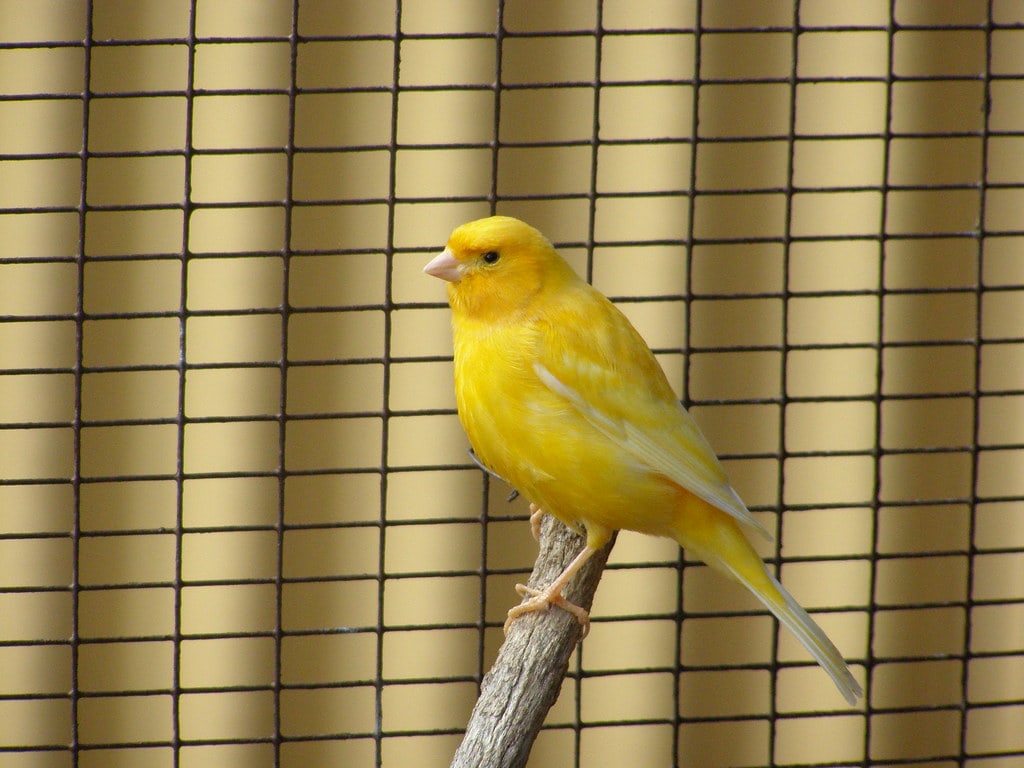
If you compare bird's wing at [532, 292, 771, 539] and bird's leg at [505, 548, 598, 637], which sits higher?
bird's wing at [532, 292, 771, 539]

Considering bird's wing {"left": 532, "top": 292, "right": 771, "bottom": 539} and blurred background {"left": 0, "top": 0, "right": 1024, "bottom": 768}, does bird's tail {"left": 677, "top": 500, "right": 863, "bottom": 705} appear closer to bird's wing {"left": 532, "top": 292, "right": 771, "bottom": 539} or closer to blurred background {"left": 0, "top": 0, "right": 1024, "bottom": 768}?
bird's wing {"left": 532, "top": 292, "right": 771, "bottom": 539}

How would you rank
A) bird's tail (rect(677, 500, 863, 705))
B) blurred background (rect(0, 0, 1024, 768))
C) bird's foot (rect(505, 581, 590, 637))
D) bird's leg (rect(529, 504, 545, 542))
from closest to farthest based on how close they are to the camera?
bird's foot (rect(505, 581, 590, 637)), bird's tail (rect(677, 500, 863, 705)), bird's leg (rect(529, 504, 545, 542)), blurred background (rect(0, 0, 1024, 768))

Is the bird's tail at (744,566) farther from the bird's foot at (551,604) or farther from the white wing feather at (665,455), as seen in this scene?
the bird's foot at (551,604)

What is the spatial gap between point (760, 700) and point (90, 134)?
2.73 metres

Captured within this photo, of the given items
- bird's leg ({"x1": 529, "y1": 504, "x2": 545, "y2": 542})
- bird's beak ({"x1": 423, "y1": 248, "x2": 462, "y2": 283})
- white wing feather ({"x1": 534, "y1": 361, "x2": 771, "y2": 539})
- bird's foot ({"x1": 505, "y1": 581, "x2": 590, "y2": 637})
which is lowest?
bird's foot ({"x1": 505, "y1": 581, "x2": 590, "y2": 637})

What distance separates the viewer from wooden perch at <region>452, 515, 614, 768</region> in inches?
85.9

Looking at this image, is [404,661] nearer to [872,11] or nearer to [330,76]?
[330,76]

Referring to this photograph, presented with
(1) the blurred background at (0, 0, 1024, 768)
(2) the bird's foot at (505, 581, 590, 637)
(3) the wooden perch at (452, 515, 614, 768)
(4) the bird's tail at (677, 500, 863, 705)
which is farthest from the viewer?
(1) the blurred background at (0, 0, 1024, 768)

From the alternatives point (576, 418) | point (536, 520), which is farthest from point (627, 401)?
point (536, 520)

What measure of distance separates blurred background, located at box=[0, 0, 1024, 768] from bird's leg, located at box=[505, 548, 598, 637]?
73 centimetres

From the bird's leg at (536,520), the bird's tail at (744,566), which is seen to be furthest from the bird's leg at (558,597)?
the bird's leg at (536,520)

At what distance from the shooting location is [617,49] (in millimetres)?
3594

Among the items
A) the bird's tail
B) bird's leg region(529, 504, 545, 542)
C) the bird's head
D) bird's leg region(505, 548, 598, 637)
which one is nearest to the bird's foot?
bird's leg region(505, 548, 598, 637)

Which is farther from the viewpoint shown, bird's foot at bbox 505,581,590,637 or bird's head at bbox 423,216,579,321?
bird's head at bbox 423,216,579,321
